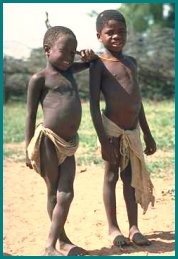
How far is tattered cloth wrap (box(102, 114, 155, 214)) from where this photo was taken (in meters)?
3.94

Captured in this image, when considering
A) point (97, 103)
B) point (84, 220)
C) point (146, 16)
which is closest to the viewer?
point (97, 103)

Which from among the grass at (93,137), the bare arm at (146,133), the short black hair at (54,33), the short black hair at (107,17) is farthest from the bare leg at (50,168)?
the grass at (93,137)

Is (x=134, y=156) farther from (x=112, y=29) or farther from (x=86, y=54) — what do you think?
(x=112, y=29)

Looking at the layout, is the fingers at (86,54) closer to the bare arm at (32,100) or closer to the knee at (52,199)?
the bare arm at (32,100)

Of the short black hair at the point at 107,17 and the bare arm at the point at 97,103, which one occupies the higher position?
the short black hair at the point at 107,17

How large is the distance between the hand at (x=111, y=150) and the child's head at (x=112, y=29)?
2.36ft

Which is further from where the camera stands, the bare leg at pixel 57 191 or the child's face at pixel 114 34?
the child's face at pixel 114 34

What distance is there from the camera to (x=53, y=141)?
3.65 meters

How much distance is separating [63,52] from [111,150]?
0.84 m

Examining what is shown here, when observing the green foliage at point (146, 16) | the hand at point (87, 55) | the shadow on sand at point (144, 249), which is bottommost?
the shadow on sand at point (144, 249)

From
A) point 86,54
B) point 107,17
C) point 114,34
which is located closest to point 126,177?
point 86,54

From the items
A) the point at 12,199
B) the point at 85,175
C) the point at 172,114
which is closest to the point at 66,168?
the point at 12,199

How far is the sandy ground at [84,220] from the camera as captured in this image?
399 cm

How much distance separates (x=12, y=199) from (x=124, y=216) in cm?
→ 147
